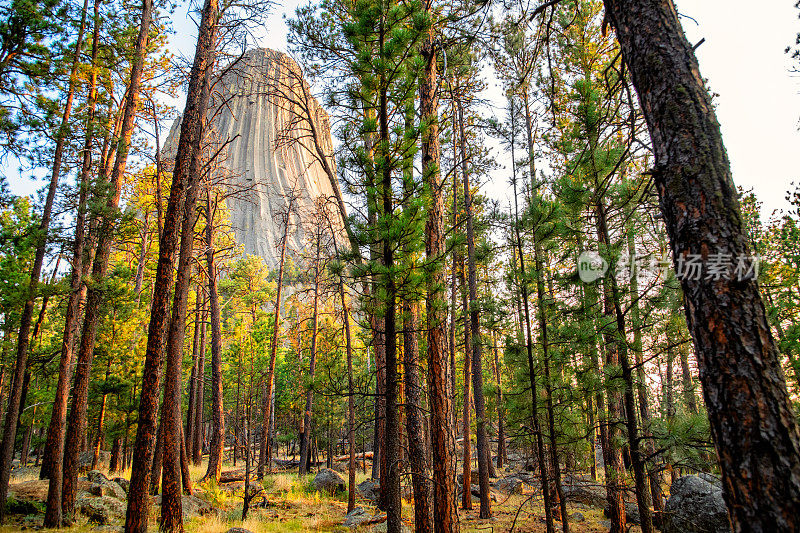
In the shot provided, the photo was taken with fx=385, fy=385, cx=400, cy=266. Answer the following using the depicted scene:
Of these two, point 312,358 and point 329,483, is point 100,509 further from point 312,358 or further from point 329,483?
point 312,358

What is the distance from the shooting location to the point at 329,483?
13.3m

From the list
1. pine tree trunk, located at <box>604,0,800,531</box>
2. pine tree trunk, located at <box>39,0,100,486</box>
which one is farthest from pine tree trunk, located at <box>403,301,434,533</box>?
pine tree trunk, located at <box>39,0,100,486</box>

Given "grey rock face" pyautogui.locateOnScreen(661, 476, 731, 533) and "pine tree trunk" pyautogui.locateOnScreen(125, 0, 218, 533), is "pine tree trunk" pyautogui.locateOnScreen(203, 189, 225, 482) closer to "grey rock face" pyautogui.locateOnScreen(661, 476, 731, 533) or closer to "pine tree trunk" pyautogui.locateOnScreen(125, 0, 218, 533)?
"pine tree trunk" pyautogui.locateOnScreen(125, 0, 218, 533)

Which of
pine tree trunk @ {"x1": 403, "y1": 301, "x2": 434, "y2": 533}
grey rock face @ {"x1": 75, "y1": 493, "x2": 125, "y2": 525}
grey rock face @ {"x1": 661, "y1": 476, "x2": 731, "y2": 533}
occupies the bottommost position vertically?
grey rock face @ {"x1": 661, "y1": 476, "x2": 731, "y2": 533}

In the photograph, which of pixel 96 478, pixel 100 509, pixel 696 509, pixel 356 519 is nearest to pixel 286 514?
pixel 356 519

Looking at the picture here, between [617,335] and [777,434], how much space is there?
4.06 meters

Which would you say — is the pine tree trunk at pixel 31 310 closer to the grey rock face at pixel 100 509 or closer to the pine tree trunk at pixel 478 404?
the grey rock face at pixel 100 509

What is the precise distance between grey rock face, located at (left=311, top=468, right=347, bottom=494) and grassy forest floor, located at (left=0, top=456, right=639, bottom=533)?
0.78 feet

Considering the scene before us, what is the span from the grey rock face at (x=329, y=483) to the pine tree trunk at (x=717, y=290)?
13.7m

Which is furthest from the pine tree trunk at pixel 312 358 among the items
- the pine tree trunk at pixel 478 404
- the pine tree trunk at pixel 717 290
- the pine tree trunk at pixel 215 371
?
the pine tree trunk at pixel 717 290

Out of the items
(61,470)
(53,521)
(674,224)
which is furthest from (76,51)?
(674,224)

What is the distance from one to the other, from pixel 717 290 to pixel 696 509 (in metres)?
8.82

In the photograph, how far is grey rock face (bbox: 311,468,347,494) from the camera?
1313 centimetres

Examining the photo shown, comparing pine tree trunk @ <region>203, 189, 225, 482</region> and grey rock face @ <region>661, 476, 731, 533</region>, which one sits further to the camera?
pine tree trunk @ <region>203, 189, 225, 482</region>
